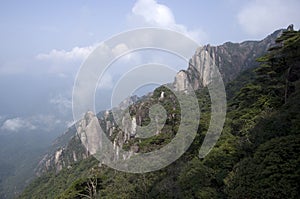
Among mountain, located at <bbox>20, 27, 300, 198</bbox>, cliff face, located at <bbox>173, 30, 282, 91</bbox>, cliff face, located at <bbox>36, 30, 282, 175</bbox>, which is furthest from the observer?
cliff face, located at <bbox>173, 30, 282, 91</bbox>

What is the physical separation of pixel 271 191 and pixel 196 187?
528 centimetres

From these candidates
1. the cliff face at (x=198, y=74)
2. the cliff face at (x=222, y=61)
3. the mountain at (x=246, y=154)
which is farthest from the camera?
the cliff face at (x=222, y=61)

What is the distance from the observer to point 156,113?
95.8 ft

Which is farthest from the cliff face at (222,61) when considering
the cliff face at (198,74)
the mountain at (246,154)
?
the mountain at (246,154)

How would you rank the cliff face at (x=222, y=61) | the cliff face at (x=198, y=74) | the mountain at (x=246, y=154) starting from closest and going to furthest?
1. the mountain at (x=246, y=154)
2. the cliff face at (x=198, y=74)
3. the cliff face at (x=222, y=61)

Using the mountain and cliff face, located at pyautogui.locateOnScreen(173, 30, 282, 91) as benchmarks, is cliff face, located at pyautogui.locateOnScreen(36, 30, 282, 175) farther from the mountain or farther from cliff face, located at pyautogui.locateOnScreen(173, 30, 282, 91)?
the mountain

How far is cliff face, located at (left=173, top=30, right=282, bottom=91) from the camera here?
70125 millimetres

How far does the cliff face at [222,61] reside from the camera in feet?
230

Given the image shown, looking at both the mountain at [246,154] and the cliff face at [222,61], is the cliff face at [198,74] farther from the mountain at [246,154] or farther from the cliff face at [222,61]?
the mountain at [246,154]

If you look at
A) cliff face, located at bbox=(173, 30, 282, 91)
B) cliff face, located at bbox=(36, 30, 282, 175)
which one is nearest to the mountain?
cliff face, located at bbox=(36, 30, 282, 175)

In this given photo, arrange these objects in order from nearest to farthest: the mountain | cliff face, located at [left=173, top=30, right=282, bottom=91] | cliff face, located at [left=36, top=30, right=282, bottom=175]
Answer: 1. the mountain
2. cliff face, located at [left=36, top=30, right=282, bottom=175]
3. cliff face, located at [left=173, top=30, right=282, bottom=91]

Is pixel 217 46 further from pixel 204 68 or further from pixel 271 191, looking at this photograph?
pixel 271 191

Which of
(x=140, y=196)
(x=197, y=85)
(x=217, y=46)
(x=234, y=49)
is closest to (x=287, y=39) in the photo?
(x=140, y=196)

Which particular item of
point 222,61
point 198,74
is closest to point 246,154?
point 198,74
